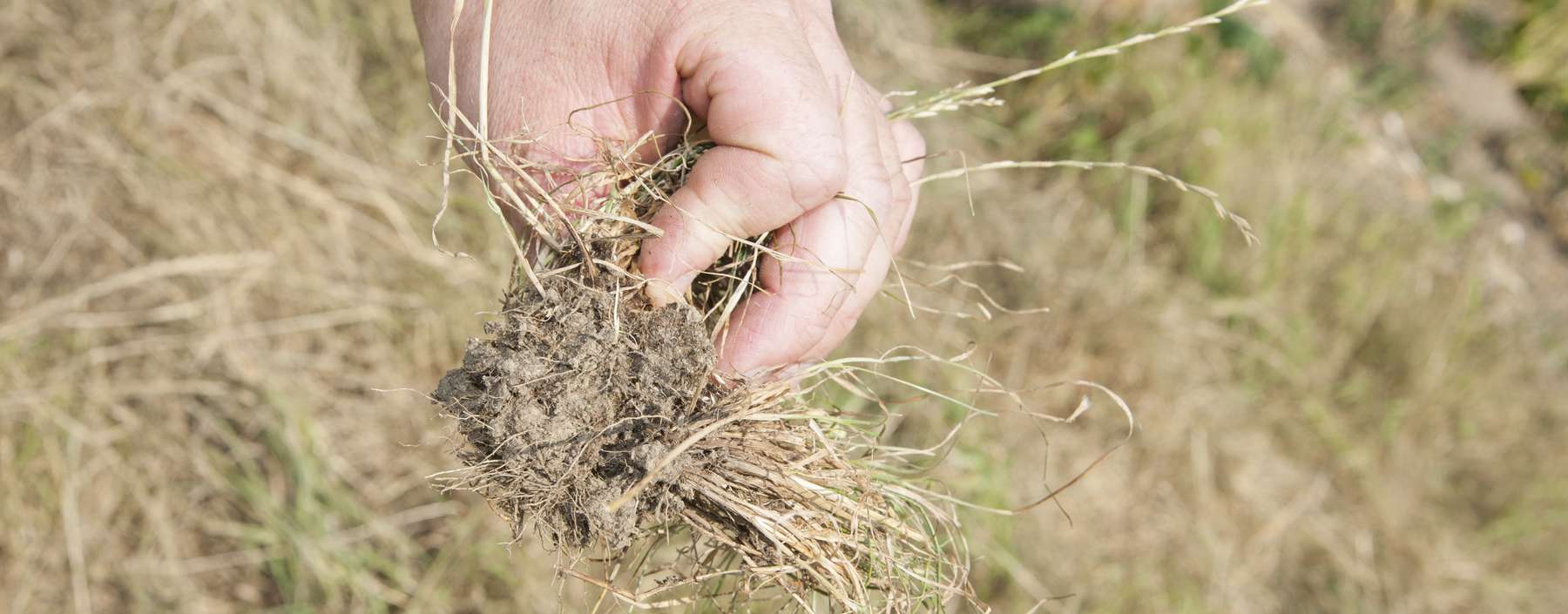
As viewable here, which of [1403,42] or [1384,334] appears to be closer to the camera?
[1384,334]

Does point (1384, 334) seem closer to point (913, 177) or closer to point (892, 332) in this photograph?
point (892, 332)

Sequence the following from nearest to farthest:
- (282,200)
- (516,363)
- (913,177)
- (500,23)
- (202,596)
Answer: (516,363) < (500,23) < (913,177) < (202,596) < (282,200)

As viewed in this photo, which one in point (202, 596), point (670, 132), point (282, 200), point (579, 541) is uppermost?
point (670, 132)

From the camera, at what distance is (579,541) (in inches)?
49.8

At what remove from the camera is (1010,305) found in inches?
132

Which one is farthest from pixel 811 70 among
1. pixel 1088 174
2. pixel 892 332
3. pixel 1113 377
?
pixel 1088 174

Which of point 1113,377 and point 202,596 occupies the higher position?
point 202,596

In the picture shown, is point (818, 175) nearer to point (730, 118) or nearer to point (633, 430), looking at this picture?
point (730, 118)

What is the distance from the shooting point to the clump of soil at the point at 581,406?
1.23 m

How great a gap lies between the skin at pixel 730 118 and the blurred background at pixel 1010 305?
100 centimetres

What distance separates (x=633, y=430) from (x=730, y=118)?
447 millimetres

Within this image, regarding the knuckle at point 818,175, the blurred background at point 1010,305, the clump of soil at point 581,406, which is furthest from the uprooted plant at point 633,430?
the blurred background at point 1010,305

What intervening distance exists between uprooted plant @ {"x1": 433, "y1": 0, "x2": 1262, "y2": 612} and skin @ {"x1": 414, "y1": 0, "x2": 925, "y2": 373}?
47mm

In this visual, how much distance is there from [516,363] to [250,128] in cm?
183
